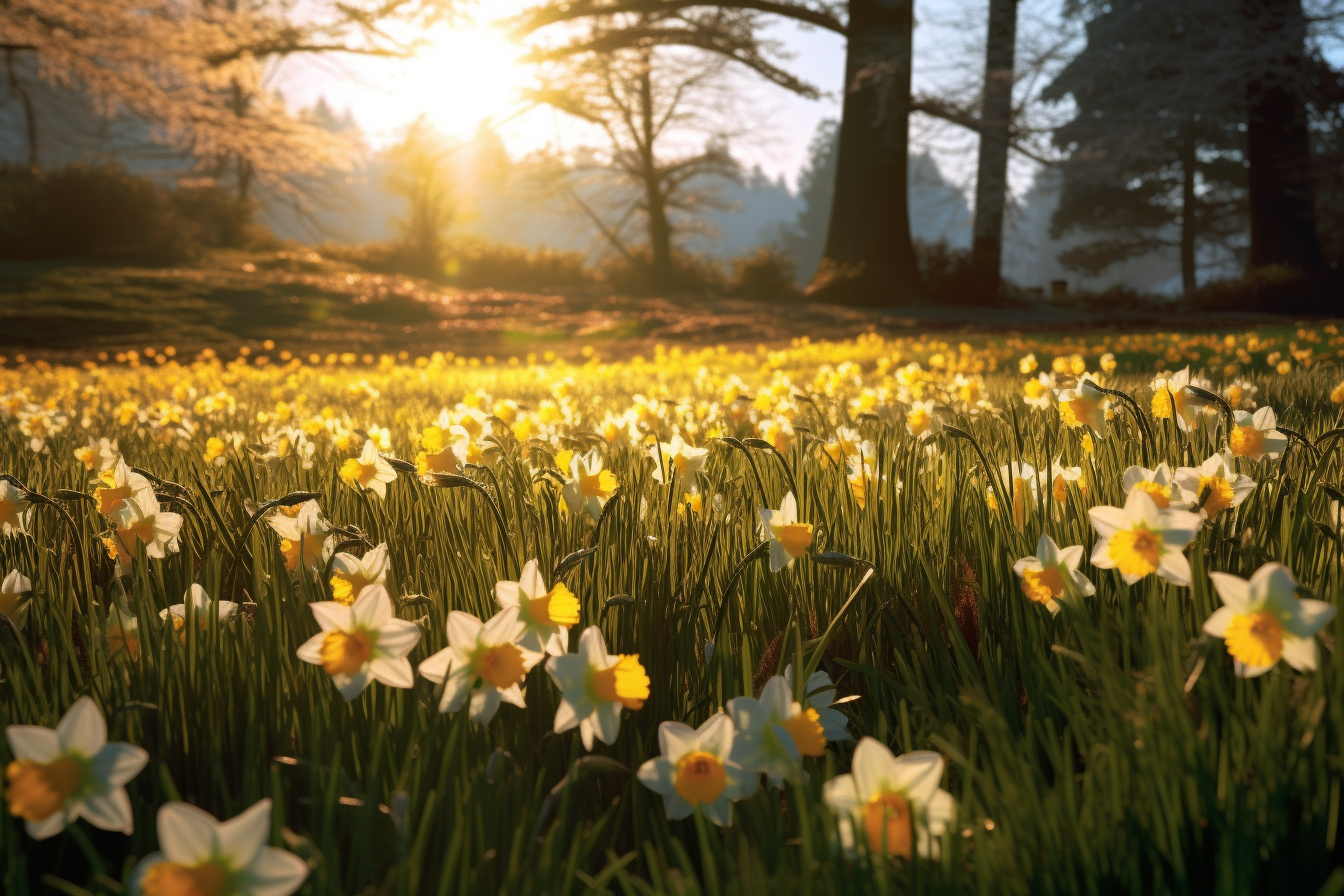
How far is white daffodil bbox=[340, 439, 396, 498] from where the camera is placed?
1.82 meters

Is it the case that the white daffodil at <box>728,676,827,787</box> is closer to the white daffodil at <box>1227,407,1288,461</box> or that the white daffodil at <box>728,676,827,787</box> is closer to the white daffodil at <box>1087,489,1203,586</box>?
the white daffodil at <box>1087,489,1203,586</box>

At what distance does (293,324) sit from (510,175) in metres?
19.0

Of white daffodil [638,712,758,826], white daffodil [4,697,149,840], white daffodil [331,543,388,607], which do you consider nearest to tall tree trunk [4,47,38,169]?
white daffodil [331,543,388,607]

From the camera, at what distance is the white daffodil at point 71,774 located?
738mm

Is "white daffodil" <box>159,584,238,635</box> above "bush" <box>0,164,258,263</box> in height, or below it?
below

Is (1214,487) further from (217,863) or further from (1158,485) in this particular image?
(217,863)

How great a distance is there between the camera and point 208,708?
3.53 feet

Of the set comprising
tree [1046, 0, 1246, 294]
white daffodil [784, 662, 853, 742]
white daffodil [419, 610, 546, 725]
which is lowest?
white daffodil [784, 662, 853, 742]

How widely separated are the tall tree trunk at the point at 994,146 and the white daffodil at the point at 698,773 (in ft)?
66.5

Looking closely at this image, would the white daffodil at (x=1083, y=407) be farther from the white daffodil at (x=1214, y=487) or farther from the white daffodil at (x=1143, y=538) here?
the white daffodil at (x=1143, y=538)

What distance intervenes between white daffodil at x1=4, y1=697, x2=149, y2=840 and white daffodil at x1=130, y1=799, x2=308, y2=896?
0.12m

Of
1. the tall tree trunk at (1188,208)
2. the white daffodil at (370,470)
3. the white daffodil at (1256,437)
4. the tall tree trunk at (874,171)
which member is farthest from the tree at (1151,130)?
the white daffodil at (370,470)

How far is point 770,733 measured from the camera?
2.99 feet

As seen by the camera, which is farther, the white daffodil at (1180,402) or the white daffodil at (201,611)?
the white daffodil at (1180,402)
